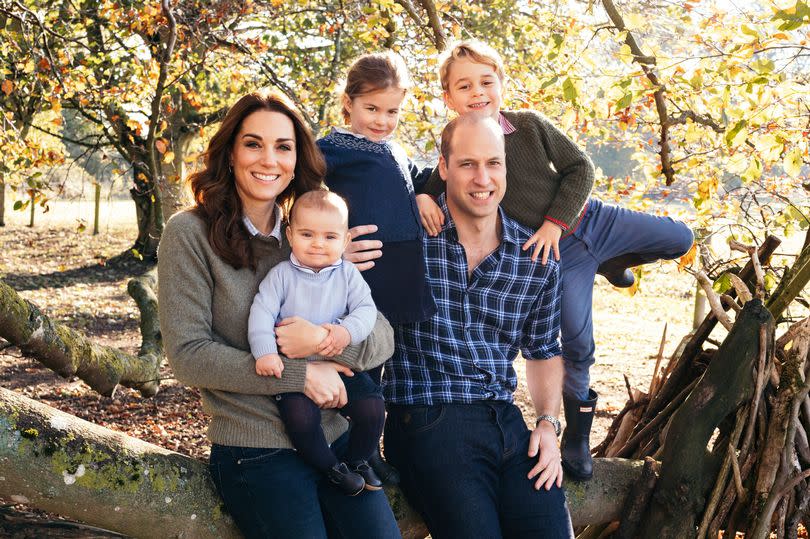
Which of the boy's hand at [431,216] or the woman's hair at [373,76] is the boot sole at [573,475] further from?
the woman's hair at [373,76]

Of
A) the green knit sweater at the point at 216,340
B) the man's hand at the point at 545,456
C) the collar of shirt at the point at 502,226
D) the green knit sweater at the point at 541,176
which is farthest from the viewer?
the green knit sweater at the point at 541,176

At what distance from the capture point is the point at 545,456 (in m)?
2.70

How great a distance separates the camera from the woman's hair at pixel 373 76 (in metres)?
3.04

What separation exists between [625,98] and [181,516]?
278cm

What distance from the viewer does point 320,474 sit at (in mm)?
2369

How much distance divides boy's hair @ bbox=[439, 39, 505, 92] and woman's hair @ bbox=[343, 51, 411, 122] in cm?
34

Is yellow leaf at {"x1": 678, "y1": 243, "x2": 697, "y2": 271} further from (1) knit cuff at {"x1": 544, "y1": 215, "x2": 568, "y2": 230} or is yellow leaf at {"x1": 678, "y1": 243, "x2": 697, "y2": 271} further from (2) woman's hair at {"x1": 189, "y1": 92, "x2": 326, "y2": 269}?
(2) woman's hair at {"x1": 189, "y1": 92, "x2": 326, "y2": 269}

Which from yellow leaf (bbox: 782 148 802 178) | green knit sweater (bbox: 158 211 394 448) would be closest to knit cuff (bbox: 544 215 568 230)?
green knit sweater (bbox: 158 211 394 448)

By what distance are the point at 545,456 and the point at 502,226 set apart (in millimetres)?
880

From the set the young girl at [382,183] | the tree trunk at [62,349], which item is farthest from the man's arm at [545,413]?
the tree trunk at [62,349]

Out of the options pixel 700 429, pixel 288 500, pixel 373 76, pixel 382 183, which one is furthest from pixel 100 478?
pixel 700 429

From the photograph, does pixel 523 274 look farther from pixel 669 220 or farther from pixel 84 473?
pixel 84 473

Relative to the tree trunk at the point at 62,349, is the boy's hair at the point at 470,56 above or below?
above

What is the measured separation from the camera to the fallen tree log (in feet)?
6.69
